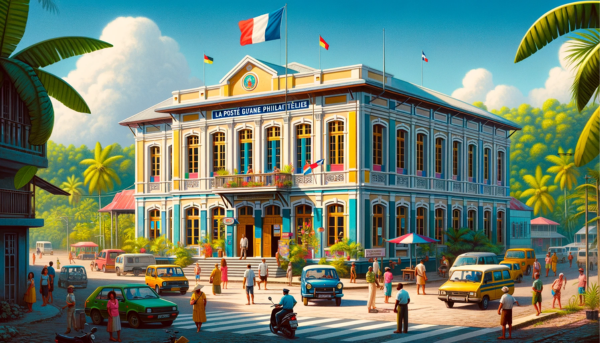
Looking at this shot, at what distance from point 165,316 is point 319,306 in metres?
8.89

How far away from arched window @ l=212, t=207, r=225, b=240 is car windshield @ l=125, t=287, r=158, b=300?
24801 millimetres

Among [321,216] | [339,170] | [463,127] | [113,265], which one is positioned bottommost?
[113,265]

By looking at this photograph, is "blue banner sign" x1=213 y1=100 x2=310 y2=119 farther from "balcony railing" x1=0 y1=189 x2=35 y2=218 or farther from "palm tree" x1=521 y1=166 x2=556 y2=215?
"palm tree" x1=521 y1=166 x2=556 y2=215

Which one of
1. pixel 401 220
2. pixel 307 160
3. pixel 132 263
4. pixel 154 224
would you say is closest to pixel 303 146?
pixel 307 160

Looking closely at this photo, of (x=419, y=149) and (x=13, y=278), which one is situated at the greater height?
(x=419, y=149)

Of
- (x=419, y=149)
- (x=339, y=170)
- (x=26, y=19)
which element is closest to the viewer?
(x=26, y=19)

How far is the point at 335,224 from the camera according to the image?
145 ft

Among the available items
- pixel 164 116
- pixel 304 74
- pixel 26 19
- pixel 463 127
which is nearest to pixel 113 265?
pixel 164 116

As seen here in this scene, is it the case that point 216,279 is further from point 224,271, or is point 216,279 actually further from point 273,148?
point 273,148

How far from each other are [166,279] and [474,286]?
15084 millimetres

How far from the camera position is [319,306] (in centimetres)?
3042

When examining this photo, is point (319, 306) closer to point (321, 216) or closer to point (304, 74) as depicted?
point (321, 216)

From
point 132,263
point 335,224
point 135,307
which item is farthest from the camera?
point 132,263

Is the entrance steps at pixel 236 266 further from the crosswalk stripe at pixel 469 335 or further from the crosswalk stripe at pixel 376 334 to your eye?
the crosswalk stripe at pixel 469 335
